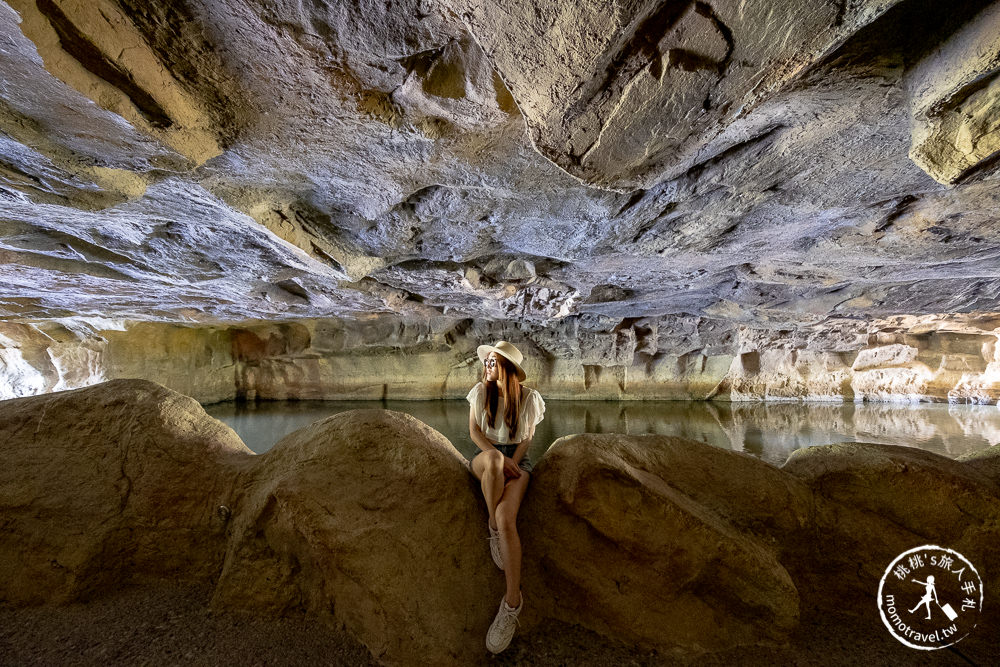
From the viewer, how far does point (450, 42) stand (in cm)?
185

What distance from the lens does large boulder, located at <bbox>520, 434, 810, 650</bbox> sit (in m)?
1.85

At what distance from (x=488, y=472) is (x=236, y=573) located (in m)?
1.26

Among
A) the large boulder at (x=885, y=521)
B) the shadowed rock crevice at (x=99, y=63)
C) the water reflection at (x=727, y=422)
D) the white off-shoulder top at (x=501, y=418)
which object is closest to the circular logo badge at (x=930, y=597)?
the large boulder at (x=885, y=521)

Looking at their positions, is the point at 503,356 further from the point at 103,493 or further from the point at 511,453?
the point at 103,493

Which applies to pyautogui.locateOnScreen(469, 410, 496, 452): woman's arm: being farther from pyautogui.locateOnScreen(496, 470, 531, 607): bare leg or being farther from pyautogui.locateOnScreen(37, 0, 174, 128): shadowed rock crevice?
pyautogui.locateOnScreen(37, 0, 174, 128): shadowed rock crevice

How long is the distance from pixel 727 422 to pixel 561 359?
458 cm

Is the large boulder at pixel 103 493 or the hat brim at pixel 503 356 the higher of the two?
the hat brim at pixel 503 356

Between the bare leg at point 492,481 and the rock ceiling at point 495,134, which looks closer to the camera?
the rock ceiling at point 495,134

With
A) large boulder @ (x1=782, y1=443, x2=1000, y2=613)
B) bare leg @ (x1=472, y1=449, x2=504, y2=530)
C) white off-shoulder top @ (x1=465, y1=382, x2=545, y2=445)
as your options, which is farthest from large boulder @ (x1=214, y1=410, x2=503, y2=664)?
large boulder @ (x1=782, y1=443, x2=1000, y2=613)

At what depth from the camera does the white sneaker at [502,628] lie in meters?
1.69

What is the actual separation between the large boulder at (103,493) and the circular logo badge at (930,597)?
339 centimetres

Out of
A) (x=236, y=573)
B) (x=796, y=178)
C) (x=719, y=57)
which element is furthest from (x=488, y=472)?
(x=796, y=178)

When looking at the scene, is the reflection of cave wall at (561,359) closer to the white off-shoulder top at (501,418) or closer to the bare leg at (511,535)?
the white off-shoulder top at (501,418)

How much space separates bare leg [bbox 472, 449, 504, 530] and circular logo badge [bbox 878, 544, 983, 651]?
6.42ft
